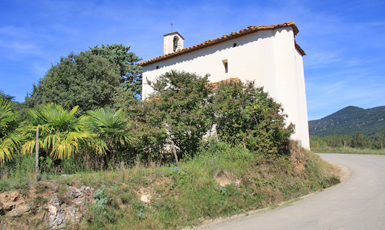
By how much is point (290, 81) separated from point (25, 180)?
11953 millimetres

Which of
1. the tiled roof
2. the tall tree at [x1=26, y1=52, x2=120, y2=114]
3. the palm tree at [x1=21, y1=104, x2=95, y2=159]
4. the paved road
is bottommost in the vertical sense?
the paved road

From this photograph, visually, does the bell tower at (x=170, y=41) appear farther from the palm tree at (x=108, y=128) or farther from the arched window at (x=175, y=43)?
the palm tree at (x=108, y=128)

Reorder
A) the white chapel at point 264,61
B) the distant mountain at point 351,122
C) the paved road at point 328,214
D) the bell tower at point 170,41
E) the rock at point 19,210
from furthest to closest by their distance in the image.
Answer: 1. the distant mountain at point 351,122
2. the bell tower at point 170,41
3. the white chapel at point 264,61
4. the paved road at point 328,214
5. the rock at point 19,210

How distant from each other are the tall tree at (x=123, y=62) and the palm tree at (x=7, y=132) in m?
21.6

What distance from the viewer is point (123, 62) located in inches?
1177

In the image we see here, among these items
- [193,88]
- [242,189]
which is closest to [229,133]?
[193,88]

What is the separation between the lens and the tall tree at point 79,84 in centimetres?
1564

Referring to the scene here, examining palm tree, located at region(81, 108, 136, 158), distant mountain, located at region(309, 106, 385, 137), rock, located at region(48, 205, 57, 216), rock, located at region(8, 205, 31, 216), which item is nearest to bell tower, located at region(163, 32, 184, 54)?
palm tree, located at region(81, 108, 136, 158)

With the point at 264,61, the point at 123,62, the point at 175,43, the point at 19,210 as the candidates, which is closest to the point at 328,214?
the point at 19,210

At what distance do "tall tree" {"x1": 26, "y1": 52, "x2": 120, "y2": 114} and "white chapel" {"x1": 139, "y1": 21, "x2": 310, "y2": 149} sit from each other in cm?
551

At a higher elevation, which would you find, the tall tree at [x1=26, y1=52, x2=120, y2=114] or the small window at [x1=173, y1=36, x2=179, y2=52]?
the small window at [x1=173, y1=36, x2=179, y2=52]

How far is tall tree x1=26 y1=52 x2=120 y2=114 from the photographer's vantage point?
51.3 feet

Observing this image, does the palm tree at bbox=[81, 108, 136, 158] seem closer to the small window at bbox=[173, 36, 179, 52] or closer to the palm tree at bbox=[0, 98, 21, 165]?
the palm tree at bbox=[0, 98, 21, 165]

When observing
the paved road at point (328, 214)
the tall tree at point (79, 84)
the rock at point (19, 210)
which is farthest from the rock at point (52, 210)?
the tall tree at point (79, 84)
